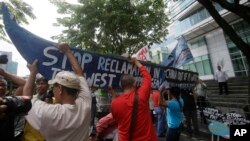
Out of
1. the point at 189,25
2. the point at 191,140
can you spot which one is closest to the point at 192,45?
the point at 189,25

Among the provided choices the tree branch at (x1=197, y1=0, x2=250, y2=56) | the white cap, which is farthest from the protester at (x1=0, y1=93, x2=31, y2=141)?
the tree branch at (x1=197, y1=0, x2=250, y2=56)

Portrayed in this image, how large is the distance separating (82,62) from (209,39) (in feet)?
68.6

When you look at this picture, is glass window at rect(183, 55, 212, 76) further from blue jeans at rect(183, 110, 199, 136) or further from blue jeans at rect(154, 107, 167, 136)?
blue jeans at rect(183, 110, 199, 136)

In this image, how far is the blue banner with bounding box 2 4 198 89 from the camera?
2.84 metres

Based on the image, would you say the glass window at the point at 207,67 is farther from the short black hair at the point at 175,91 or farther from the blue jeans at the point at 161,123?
the short black hair at the point at 175,91

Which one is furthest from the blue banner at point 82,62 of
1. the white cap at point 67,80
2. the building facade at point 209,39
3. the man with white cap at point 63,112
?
the building facade at point 209,39

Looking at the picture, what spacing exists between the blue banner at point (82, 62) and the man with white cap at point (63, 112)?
583mm

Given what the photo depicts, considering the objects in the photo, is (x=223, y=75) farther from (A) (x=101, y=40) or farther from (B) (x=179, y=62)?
(B) (x=179, y=62)

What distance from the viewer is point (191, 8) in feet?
78.1

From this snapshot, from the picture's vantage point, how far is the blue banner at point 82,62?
9.33ft

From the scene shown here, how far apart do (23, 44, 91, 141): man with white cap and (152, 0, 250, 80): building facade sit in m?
16.6

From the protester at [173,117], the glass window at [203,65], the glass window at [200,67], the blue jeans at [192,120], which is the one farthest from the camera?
the glass window at [200,67]

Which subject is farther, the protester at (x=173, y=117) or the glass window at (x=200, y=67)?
the glass window at (x=200, y=67)

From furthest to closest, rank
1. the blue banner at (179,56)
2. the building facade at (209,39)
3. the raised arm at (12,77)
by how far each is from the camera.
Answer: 1. the building facade at (209,39)
2. the blue banner at (179,56)
3. the raised arm at (12,77)
